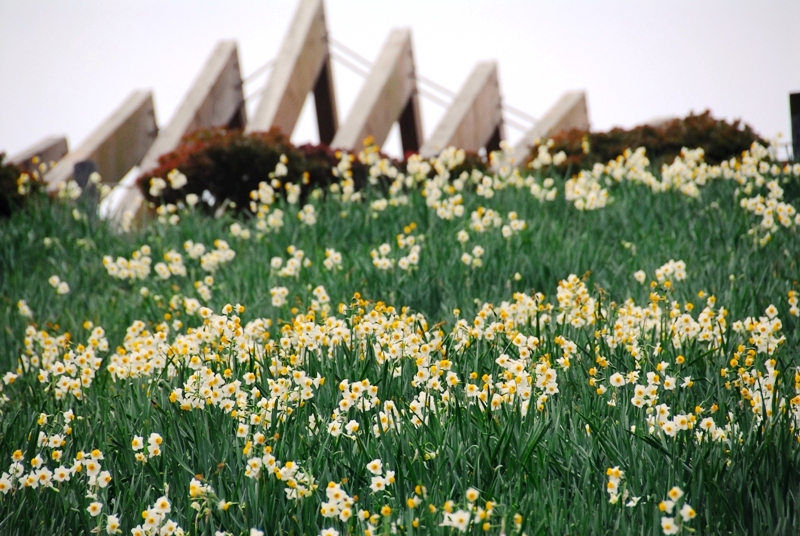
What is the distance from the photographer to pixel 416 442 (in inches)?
118

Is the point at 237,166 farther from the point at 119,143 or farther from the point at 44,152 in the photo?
the point at 44,152

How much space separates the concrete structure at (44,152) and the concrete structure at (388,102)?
513 centimetres

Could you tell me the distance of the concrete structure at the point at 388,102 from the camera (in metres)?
12.8

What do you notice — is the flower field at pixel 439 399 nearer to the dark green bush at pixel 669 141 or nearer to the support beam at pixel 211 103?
the dark green bush at pixel 669 141

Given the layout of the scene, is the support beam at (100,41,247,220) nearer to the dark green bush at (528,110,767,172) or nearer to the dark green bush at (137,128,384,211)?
the dark green bush at (137,128,384,211)

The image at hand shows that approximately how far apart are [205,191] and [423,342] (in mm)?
7360

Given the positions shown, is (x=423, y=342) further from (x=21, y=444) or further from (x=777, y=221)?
(x=777, y=221)

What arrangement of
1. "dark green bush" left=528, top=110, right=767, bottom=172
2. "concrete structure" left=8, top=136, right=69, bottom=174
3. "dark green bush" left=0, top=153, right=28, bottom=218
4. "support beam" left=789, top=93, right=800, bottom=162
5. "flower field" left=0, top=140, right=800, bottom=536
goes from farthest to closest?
"concrete structure" left=8, top=136, right=69, bottom=174, "dark green bush" left=528, top=110, right=767, bottom=172, "dark green bush" left=0, top=153, right=28, bottom=218, "support beam" left=789, top=93, right=800, bottom=162, "flower field" left=0, top=140, right=800, bottom=536

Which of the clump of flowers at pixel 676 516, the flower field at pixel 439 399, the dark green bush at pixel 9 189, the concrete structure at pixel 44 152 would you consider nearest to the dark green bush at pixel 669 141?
the flower field at pixel 439 399

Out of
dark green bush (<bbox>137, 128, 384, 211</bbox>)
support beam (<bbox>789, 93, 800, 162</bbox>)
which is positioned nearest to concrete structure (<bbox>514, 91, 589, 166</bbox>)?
dark green bush (<bbox>137, 128, 384, 211</bbox>)

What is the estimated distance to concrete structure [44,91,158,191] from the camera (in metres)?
12.5

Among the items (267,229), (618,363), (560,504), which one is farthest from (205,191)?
(560,504)

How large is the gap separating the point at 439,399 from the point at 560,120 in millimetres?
11477

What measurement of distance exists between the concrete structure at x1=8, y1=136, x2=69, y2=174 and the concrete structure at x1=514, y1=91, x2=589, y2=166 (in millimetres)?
7876
